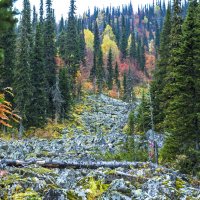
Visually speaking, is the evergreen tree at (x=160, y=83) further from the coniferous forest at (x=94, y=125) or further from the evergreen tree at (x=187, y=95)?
the evergreen tree at (x=187, y=95)

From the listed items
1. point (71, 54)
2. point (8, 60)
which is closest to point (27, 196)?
point (8, 60)

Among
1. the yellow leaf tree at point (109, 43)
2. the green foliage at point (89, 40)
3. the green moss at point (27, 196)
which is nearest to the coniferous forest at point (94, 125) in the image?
the green moss at point (27, 196)

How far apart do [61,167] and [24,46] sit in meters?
29.8

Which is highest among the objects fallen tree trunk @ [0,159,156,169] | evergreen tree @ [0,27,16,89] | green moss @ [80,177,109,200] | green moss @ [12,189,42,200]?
evergreen tree @ [0,27,16,89]

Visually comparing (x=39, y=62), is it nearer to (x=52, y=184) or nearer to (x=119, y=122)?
(x=119, y=122)

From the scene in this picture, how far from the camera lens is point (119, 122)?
59844 millimetres

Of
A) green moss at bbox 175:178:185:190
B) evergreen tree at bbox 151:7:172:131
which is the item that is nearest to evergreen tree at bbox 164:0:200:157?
green moss at bbox 175:178:185:190

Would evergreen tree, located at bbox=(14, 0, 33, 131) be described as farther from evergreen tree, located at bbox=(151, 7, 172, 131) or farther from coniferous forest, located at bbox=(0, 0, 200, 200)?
evergreen tree, located at bbox=(151, 7, 172, 131)

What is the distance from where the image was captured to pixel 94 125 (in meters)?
56.2

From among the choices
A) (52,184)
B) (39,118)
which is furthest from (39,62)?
(52,184)

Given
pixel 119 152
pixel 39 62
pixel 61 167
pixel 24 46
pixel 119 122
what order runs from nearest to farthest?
pixel 61 167, pixel 119 152, pixel 24 46, pixel 39 62, pixel 119 122

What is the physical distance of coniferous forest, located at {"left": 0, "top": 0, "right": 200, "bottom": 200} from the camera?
12516mm

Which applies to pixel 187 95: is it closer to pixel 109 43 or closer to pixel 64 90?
pixel 64 90

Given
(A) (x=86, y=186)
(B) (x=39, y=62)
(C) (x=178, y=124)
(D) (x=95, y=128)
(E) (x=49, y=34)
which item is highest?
(E) (x=49, y=34)
